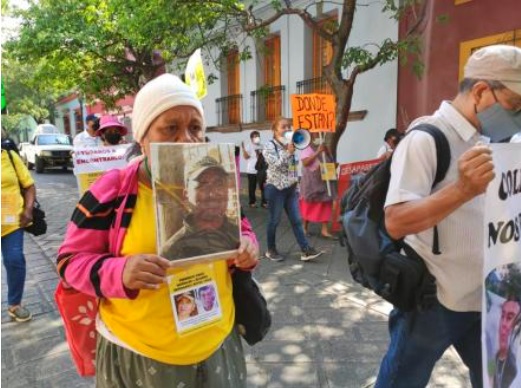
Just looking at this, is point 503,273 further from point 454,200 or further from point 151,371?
point 151,371

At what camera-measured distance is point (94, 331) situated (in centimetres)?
177

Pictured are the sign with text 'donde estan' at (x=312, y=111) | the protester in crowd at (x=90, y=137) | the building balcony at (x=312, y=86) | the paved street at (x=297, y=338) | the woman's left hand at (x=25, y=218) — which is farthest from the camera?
the building balcony at (x=312, y=86)

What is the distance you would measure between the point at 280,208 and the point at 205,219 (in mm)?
4810

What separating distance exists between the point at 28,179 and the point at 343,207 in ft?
10.1

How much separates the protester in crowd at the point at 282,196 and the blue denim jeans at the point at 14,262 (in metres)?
2.93

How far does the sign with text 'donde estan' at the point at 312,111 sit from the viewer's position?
6824 mm

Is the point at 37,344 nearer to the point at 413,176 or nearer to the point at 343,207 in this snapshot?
the point at 343,207

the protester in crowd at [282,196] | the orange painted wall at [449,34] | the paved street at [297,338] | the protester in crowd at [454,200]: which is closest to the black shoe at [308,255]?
the protester in crowd at [282,196]

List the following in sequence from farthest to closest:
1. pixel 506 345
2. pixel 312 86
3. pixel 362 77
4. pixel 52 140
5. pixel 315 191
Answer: pixel 52 140
pixel 312 86
pixel 362 77
pixel 315 191
pixel 506 345

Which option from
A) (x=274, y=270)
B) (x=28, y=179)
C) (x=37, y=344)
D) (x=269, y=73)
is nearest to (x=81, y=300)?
(x=37, y=344)

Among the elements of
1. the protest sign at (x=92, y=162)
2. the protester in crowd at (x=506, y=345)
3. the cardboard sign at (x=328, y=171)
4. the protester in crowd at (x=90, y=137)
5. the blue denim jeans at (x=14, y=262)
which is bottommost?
the blue denim jeans at (x=14, y=262)

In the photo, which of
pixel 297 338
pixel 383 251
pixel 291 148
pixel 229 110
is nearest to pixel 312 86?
pixel 229 110

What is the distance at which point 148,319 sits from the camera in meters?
1.54

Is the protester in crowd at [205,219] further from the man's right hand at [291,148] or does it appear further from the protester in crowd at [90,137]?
the protester in crowd at [90,137]
